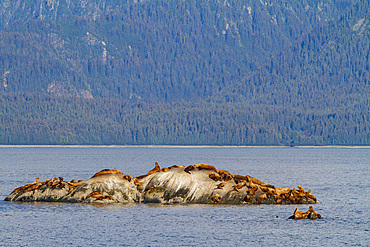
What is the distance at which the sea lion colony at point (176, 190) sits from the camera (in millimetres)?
69688

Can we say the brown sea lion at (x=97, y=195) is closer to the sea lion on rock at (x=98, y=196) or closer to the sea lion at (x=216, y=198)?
the sea lion on rock at (x=98, y=196)

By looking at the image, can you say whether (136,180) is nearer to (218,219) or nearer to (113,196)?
(113,196)

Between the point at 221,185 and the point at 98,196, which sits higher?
the point at 221,185

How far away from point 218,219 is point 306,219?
7.72 metres

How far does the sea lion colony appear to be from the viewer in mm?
69688

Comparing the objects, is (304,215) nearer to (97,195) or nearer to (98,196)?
(98,196)

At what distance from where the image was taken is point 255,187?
70.1 meters

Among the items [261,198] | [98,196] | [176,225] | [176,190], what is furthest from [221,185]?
[98,196]

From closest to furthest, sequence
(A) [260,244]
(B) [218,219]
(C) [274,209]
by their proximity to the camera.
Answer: (A) [260,244] < (B) [218,219] < (C) [274,209]

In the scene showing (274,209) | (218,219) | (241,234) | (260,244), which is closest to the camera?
(260,244)


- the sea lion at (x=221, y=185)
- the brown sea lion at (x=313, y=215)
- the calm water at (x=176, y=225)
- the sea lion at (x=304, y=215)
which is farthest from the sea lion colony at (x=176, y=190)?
the sea lion at (x=304, y=215)

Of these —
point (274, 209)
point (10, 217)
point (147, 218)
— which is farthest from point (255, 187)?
point (10, 217)

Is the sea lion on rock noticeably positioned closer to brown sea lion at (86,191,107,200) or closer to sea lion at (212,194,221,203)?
brown sea lion at (86,191,107,200)

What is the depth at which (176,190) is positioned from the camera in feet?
229
